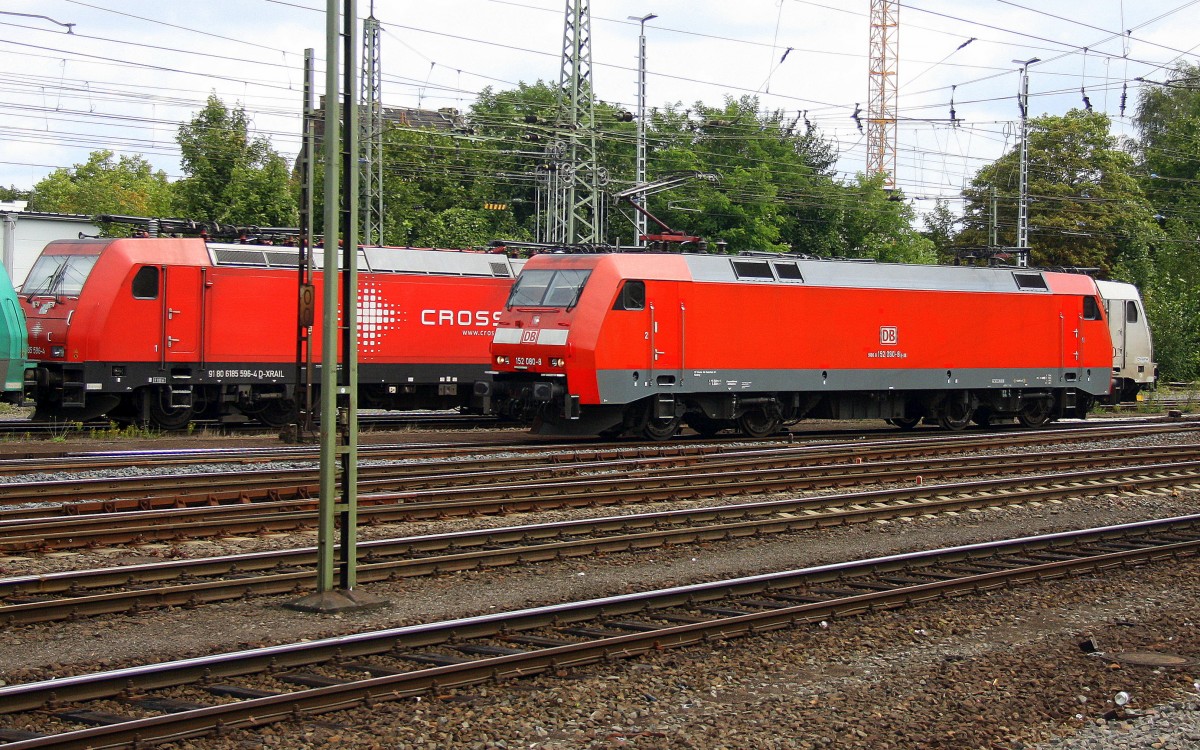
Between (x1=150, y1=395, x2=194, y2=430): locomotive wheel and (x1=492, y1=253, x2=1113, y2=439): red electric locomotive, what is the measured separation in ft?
18.7

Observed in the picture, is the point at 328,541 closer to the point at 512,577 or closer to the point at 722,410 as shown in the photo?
the point at 512,577

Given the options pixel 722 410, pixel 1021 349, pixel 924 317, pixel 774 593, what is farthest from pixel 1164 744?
pixel 1021 349

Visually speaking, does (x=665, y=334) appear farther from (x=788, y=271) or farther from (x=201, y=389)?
(x=201, y=389)

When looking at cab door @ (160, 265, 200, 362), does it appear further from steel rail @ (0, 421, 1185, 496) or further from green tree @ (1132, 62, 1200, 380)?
green tree @ (1132, 62, 1200, 380)

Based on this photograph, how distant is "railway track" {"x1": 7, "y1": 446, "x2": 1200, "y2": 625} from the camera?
349 inches

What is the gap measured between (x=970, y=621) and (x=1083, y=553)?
3084mm

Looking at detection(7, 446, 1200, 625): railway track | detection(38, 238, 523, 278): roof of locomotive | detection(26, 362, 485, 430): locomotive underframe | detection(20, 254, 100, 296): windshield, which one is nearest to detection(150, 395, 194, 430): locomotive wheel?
detection(26, 362, 485, 430): locomotive underframe

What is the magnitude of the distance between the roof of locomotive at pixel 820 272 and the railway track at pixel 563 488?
3.54 meters

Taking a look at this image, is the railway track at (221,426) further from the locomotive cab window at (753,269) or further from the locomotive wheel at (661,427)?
A: the locomotive cab window at (753,269)

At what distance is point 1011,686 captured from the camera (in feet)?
23.7

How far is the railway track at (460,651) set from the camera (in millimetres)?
6176

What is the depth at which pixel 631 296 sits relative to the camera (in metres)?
20.2

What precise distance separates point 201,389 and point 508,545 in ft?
41.1

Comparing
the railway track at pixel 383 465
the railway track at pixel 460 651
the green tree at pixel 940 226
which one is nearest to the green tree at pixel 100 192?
the green tree at pixel 940 226
